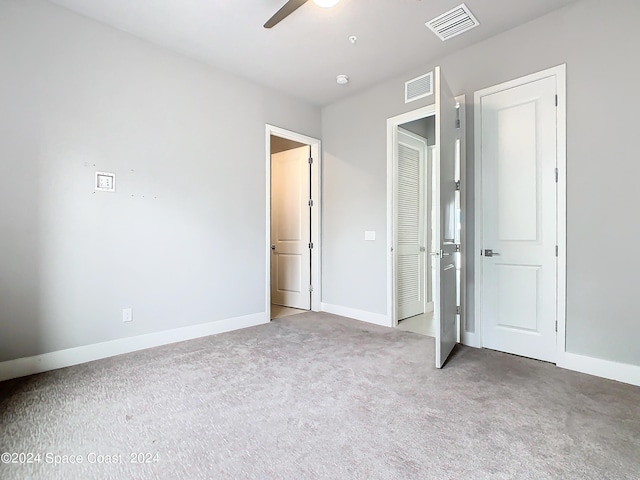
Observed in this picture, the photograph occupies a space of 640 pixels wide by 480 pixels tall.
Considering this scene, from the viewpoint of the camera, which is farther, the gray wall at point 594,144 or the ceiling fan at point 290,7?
the gray wall at point 594,144

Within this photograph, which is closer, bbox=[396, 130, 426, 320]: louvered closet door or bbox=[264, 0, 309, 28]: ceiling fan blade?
bbox=[264, 0, 309, 28]: ceiling fan blade

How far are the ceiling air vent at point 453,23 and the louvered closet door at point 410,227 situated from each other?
50.0 inches

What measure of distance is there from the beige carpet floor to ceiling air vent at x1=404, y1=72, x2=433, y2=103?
2780mm

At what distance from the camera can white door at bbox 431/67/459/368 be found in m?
2.55

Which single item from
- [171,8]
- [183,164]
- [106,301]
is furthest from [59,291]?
[171,8]

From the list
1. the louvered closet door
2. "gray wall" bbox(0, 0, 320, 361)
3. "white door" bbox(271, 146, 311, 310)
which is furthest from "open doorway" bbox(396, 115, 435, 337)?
"gray wall" bbox(0, 0, 320, 361)

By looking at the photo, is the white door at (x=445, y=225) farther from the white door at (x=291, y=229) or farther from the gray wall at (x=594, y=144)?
the white door at (x=291, y=229)

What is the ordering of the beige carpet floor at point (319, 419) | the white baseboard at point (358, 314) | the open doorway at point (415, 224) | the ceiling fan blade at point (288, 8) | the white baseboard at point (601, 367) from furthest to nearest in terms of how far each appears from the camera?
the open doorway at point (415, 224) < the white baseboard at point (358, 314) < the white baseboard at point (601, 367) < the ceiling fan blade at point (288, 8) < the beige carpet floor at point (319, 419)

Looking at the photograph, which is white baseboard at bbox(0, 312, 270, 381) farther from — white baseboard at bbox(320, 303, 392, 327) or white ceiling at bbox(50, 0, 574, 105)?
white ceiling at bbox(50, 0, 574, 105)

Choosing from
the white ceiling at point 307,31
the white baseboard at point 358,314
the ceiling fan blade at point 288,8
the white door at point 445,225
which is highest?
the white ceiling at point 307,31

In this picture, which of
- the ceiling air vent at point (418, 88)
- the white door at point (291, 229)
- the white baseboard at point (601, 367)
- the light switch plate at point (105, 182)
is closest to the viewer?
the white baseboard at point (601, 367)

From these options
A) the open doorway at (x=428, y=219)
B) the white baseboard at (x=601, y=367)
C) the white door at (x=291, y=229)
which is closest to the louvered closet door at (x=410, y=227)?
the open doorway at (x=428, y=219)

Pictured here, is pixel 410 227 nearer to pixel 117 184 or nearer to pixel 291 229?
pixel 291 229

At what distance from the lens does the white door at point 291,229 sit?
15.6ft
